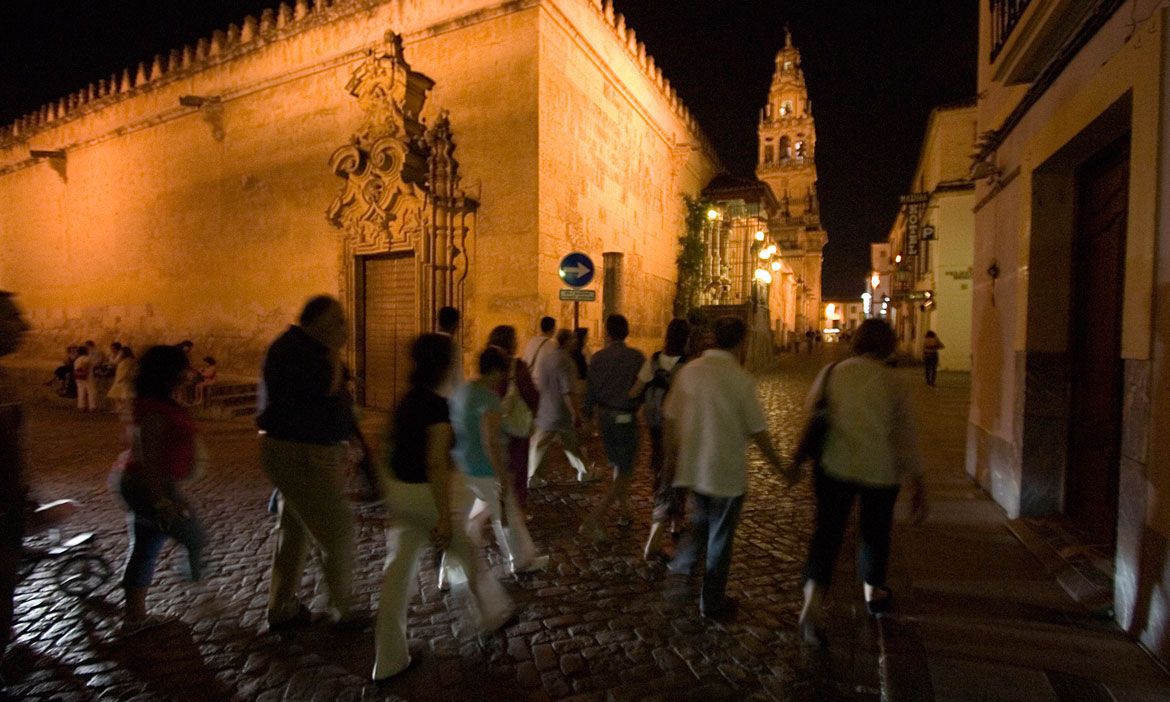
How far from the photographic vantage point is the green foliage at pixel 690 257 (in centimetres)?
1845

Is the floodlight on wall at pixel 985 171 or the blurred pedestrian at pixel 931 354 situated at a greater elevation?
the floodlight on wall at pixel 985 171

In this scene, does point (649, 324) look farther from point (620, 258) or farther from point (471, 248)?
point (471, 248)

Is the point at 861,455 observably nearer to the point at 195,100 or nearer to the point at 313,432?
the point at 313,432

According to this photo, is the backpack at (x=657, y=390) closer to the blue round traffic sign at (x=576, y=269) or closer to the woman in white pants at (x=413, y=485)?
the woman in white pants at (x=413, y=485)

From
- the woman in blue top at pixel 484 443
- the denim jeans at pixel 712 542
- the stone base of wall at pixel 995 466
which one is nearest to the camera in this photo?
the denim jeans at pixel 712 542

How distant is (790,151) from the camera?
4803 cm

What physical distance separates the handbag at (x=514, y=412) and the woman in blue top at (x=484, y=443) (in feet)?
2.06

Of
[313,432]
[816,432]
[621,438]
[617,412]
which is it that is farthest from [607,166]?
[313,432]

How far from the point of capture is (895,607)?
386 centimetres

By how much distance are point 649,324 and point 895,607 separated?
12.5 meters

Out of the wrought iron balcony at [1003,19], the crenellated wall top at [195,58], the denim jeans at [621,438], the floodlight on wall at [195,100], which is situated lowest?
the denim jeans at [621,438]

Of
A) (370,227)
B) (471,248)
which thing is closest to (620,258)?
(471,248)

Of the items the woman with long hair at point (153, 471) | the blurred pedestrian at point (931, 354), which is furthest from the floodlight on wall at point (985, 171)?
the blurred pedestrian at point (931, 354)

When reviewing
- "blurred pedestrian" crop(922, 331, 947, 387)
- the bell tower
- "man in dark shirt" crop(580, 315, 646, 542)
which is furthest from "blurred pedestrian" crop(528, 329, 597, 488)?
the bell tower
